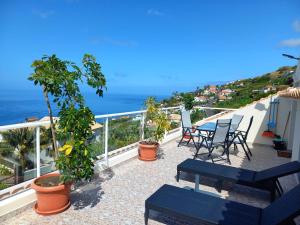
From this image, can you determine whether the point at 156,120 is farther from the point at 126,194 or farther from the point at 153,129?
the point at 126,194

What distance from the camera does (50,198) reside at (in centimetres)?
340

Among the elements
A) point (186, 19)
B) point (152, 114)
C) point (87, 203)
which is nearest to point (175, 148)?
point (152, 114)

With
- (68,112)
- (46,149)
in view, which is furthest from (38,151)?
(68,112)

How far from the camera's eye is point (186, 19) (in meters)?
32.2

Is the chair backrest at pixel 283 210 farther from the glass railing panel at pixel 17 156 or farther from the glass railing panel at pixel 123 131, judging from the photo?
the glass railing panel at pixel 123 131

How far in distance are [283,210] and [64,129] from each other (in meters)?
2.78

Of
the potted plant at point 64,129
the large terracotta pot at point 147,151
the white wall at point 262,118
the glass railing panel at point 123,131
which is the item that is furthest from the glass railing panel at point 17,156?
the white wall at point 262,118

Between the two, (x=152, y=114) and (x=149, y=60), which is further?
(x=149, y=60)

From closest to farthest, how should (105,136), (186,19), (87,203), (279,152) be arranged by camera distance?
1. (87,203)
2. (105,136)
3. (279,152)
4. (186,19)

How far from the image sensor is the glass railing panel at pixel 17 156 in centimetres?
342

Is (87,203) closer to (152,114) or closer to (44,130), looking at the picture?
(44,130)

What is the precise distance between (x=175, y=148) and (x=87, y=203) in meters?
4.48

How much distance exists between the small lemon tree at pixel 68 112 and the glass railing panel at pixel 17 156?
44 cm

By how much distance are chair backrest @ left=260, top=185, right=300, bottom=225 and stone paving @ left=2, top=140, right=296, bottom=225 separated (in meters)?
1.17
